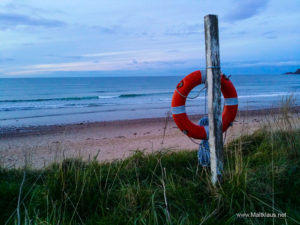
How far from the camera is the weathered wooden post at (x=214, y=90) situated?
7.95ft

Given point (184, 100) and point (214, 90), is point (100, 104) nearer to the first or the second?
point (184, 100)

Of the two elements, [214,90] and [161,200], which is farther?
[214,90]

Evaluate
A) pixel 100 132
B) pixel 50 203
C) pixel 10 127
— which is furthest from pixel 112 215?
pixel 10 127

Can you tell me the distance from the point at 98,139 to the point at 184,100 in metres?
4.38

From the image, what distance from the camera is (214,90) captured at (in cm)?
246

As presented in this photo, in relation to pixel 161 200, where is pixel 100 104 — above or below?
above

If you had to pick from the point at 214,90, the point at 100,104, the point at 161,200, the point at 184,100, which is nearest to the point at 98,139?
the point at 184,100

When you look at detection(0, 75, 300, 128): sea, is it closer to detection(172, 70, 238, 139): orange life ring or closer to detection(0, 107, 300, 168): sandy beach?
detection(172, 70, 238, 139): orange life ring

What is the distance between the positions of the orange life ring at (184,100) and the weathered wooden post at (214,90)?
0.62 meters

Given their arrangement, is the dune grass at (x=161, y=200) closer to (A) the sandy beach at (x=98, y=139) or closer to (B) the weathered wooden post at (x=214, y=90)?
(B) the weathered wooden post at (x=214, y=90)

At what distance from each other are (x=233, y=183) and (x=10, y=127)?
9124 mm

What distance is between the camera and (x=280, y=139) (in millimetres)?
3676

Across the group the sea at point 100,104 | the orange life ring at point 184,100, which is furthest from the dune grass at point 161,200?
the sea at point 100,104

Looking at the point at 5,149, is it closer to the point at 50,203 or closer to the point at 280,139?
the point at 50,203
